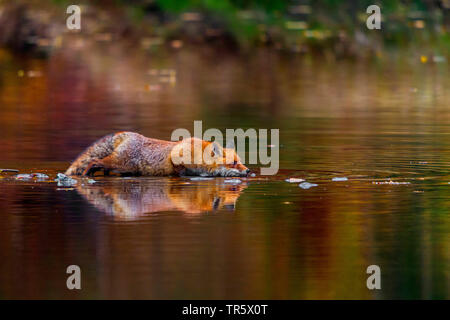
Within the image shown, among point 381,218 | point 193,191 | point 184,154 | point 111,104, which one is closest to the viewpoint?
point 381,218

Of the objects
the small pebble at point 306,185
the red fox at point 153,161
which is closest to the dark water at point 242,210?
the small pebble at point 306,185

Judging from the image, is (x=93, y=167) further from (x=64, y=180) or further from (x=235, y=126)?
(x=235, y=126)

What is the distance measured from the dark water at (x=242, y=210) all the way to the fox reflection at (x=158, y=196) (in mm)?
21

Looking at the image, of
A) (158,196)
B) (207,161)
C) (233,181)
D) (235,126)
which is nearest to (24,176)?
(158,196)

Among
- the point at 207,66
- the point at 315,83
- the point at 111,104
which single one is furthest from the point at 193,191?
the point at 207,66

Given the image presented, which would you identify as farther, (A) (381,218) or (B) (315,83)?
(B) (315,83)

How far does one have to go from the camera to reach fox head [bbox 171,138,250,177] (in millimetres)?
13672

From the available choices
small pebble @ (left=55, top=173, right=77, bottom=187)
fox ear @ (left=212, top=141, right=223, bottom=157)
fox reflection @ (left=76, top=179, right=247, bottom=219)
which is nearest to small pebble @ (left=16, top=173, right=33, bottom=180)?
small pebble @ (left=55, top=173, right=77, bottom=187)

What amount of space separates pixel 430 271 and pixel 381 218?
204 cm

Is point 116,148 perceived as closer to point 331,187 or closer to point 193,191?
point 193,191

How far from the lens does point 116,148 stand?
13789 millimetres

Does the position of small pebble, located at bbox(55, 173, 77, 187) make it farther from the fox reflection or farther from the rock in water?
the rock in water

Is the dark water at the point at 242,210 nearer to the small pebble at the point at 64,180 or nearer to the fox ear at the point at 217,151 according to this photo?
the small pebble at the point at 64,180

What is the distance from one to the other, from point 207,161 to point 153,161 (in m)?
0.63
